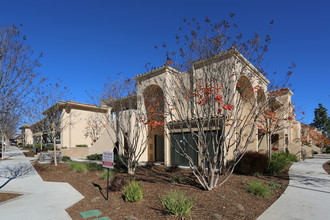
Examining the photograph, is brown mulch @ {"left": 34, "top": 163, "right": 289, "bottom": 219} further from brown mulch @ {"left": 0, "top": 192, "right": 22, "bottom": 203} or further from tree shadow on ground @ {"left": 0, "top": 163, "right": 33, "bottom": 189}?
tree shadow on ground @ {"left": 0, "top": 163, "right": 33, "bottom": 189}

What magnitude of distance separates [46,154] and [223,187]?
1525cm

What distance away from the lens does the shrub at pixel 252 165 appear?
9.74 metres

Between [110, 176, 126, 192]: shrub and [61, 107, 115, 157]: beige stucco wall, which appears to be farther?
[61, 107, 115, 157]: beige stucco wall

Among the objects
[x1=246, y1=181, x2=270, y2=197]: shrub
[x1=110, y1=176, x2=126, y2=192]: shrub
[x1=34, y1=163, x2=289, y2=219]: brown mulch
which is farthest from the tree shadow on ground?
[x1=246, y1=181, x2=270, y2=197]: shrub

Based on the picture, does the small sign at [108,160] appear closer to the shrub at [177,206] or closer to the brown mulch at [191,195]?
the brown mulch at [191,195]

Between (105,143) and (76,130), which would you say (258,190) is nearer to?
(105,143)

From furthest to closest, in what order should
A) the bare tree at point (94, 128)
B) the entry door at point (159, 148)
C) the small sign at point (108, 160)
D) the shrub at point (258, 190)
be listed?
the bare tree at point (94, 128)
the entry door at point (159, 148)
the shrub at point (258, 190)
the small sign at point (108, 160)

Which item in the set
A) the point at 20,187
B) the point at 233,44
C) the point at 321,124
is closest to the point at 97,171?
the point at 20,187

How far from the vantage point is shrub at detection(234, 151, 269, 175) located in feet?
32.0

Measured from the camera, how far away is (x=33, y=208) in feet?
19.1

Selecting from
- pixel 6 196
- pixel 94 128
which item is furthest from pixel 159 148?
pixel 6 196

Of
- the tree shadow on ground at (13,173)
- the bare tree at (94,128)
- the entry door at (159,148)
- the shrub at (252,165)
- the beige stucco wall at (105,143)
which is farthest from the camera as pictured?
the bare tree at (94,128)

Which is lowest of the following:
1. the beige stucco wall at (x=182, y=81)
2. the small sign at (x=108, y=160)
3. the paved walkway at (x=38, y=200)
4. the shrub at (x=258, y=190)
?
the paved walkway at (x=38, y=200)

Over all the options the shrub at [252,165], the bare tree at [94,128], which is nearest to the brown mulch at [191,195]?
the shrub at [252,165]
